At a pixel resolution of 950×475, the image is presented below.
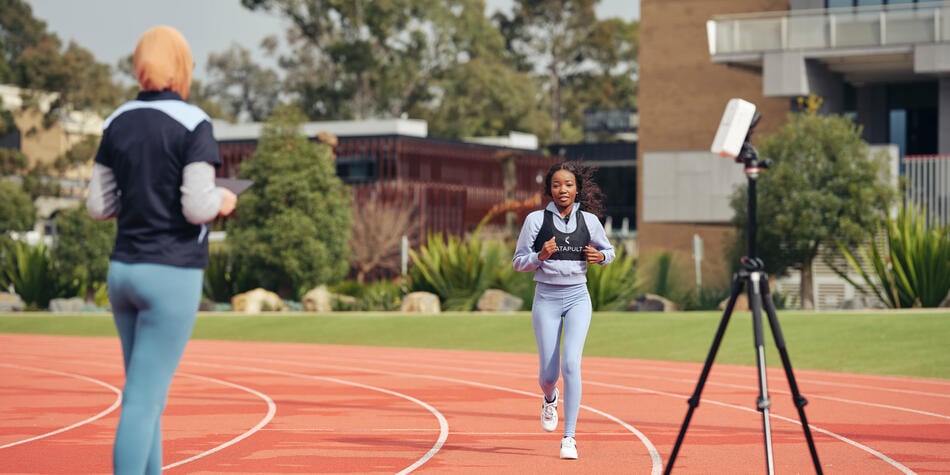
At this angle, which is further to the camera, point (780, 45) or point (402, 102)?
point (402, 102)

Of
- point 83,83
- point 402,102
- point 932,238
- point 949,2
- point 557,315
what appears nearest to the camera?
point 557,315

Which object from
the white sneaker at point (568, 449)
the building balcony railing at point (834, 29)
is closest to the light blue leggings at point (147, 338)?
the white sneaker at point (568, 449)

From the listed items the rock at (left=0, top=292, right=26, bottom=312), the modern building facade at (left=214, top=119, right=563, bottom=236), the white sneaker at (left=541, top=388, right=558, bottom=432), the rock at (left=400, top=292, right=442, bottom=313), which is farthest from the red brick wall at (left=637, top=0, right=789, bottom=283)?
the white sneaker at (left=541, top=388, right=558, bottom=432)

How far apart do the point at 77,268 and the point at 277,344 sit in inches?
732

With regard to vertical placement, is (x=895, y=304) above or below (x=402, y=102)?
below

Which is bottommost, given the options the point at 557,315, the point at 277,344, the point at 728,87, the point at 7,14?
the point at 277,344

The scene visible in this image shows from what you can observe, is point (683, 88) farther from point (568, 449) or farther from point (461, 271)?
point (568, 449)

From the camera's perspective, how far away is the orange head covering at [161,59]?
21.4 ft

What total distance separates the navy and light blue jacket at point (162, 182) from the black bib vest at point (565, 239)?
4.66m

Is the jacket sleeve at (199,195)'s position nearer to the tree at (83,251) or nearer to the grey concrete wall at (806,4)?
the grey concrete wall at (806,4)

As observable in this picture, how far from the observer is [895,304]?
3014 cm

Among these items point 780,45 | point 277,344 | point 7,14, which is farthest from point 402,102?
point 277,344

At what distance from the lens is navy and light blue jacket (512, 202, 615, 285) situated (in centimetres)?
1080

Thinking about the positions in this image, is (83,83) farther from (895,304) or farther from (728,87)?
(895,304)
